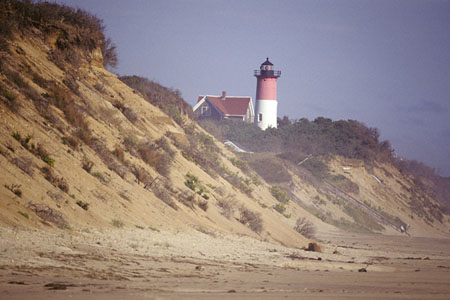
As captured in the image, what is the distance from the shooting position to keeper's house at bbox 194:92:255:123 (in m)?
66.9

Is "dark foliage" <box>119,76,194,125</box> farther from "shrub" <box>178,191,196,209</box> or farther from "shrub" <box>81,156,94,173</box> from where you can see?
"shrub" <box>81,156,94,173</box>

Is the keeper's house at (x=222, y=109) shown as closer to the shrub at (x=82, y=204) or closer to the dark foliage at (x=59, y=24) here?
the dark foliage at (x=59, y=24)

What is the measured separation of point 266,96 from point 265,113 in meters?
Result: 1.88

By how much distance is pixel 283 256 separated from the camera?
49.2ft

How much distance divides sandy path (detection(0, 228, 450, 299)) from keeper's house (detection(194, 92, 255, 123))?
172 feet

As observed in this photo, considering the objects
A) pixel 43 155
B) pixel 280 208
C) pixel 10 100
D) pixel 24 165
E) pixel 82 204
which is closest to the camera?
pixel 24 165

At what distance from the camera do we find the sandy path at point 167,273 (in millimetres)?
8234

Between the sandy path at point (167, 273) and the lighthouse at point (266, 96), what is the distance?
50026 millimetres

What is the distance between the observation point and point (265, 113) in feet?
212

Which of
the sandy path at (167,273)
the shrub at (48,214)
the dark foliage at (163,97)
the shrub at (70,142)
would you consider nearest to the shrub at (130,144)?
the shrub at (70,142)

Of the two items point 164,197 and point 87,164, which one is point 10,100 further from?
point 164,197

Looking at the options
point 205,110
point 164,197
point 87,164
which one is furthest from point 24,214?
point 205,110

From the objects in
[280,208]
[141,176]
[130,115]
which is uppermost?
[130,115]

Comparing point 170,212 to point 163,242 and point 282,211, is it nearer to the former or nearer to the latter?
point 163,242
